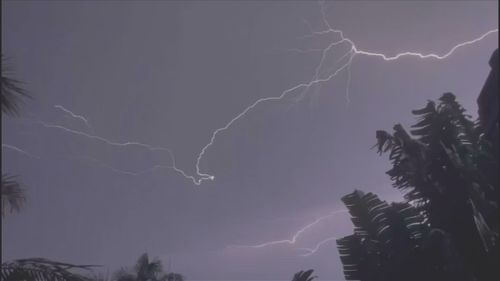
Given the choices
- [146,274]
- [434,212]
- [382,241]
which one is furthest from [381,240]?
[146,274]

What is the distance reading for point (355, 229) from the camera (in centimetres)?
875

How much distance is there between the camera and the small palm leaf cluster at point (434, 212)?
6867mm

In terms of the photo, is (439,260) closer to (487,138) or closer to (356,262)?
(356,262)

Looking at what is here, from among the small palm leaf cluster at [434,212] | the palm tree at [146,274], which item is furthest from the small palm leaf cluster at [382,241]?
the palm tree at [146,274]

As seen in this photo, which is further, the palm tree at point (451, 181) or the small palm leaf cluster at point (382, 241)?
the small palm leaf cluster at point (382, 241)

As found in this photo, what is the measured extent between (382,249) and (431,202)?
1514 millimetres

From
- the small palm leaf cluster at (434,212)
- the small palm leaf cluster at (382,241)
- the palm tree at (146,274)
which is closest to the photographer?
the small palm leaf cluster at (434,212)

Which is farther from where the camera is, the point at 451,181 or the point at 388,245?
the point at 388,245

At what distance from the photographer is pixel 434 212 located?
7.56 meters

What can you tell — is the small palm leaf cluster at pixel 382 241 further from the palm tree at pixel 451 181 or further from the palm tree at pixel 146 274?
the palm tree at pixel 146 274

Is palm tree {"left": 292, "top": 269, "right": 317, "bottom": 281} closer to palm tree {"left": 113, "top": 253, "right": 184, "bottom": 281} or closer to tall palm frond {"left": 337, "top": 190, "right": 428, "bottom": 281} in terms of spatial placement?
tall palm frond {"left": 337, "top": 190, "right": 428, "bottom": 281}

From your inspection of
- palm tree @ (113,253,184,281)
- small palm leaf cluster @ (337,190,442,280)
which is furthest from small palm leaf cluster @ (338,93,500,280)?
palm tree @ (113,253,184,281)

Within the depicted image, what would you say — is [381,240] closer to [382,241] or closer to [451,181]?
[382,241]

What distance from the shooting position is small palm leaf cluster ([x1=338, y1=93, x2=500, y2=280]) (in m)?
6.87
